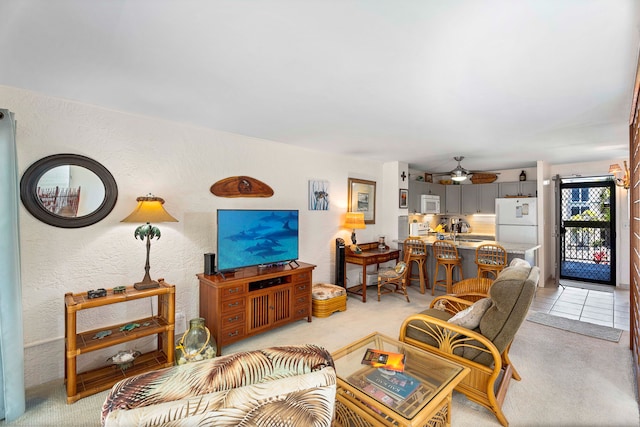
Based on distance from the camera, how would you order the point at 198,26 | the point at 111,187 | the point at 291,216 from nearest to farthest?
the point at 198,26
the point at 111,187
the point at 291,216

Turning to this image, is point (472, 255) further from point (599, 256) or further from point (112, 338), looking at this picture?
point (112, 338)

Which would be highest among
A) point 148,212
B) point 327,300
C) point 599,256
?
point 148,212

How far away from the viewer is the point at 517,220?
220 inches

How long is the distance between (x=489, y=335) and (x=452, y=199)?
17.4 feet

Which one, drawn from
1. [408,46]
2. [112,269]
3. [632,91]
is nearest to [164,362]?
[112,269]

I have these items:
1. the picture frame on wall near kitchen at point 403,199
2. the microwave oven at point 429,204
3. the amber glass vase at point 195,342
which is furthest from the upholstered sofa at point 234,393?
the microwave oven at point 429,204

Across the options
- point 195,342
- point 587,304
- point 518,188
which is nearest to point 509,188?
point 518,188

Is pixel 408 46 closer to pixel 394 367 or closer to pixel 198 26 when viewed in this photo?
pixel 198 26

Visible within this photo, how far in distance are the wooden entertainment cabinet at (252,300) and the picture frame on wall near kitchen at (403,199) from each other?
2.62 meters

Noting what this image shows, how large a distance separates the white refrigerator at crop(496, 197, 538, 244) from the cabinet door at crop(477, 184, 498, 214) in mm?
426

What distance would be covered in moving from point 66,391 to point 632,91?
4.89 metres

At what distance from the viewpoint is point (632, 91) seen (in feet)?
7.33

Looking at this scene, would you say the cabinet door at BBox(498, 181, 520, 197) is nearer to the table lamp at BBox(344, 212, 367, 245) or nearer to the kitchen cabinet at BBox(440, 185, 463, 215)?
the kitchen cabinet at BBox(440, 185, 463, 215)

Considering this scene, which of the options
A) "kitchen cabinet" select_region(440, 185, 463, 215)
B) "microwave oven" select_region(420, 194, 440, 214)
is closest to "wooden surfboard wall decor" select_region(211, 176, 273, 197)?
"microwave oven" select_region(420, 194, 440, 214)
